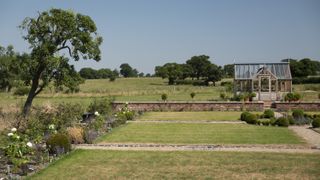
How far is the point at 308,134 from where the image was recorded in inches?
810

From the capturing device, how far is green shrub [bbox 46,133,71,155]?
15.1 m

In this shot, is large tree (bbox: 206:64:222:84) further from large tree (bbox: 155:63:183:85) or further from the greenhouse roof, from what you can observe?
the greenhouse roof

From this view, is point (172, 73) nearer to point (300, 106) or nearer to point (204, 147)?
point (300, 106)

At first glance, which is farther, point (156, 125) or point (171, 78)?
point (171, 78)

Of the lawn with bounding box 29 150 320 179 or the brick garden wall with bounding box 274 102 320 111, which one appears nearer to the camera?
the lawn with bounding box 29 150 320 179

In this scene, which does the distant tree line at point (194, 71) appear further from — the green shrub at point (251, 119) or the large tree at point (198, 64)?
the green shrub at point (251, 119)

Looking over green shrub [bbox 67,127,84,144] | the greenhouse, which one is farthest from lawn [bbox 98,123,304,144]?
the greenhouse

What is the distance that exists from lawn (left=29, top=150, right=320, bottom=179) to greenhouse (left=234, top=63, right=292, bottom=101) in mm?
26915

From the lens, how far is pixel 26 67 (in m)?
26.8

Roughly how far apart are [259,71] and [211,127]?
67.8 feet

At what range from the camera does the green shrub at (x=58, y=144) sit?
595 inches

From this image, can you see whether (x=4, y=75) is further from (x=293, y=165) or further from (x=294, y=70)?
(x=294, y=70)

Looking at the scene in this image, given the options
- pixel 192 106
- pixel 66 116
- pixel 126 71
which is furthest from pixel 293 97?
pixel 126 71

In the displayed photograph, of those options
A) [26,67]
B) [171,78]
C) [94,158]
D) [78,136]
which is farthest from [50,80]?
[171,78]
